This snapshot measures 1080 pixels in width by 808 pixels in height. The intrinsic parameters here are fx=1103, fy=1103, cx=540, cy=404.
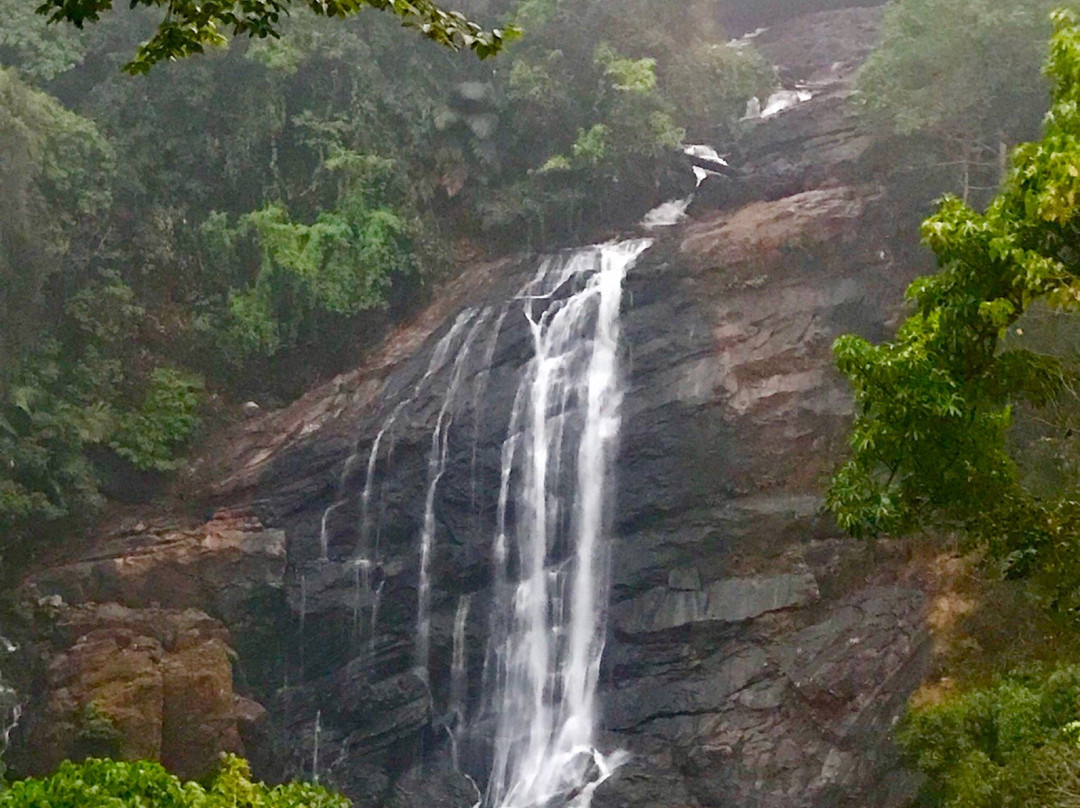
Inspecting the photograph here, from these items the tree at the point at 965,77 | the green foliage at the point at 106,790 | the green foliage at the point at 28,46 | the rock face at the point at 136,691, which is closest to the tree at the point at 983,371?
the green foliage at the point at 106,790

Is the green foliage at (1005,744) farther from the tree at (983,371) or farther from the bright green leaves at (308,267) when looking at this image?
the bright green leaves at (308,267)

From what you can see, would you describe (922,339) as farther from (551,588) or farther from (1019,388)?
(551,588)

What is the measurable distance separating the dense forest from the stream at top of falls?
312 centimetres

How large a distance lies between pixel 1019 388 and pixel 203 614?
41.5 feet

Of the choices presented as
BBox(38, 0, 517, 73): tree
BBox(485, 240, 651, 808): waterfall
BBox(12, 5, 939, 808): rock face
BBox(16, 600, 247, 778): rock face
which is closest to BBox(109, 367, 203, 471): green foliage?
BBox(12, 5, 939, 808): rock face

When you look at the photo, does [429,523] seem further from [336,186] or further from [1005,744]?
[1005,744]

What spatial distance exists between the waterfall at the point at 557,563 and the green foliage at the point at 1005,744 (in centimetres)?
525

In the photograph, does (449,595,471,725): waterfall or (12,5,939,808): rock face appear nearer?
(12,5,939,808): rock face

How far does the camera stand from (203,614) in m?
16.1

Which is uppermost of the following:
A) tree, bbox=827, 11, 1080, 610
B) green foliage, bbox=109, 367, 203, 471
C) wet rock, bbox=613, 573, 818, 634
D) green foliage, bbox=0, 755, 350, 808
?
tree, bbox=827, 11, 1080, 610

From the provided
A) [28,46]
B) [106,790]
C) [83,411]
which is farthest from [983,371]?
[28,46]

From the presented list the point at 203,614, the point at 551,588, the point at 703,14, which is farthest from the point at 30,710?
the point at 703,14

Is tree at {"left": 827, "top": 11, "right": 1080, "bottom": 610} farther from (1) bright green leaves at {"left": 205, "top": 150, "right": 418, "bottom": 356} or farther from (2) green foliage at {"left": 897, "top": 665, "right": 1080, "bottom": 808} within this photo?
(1) bright green leaves at {"left": 205, "top": 150, "right": 418, "bottom": 356}

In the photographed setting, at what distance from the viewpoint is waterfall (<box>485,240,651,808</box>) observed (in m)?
15.5
